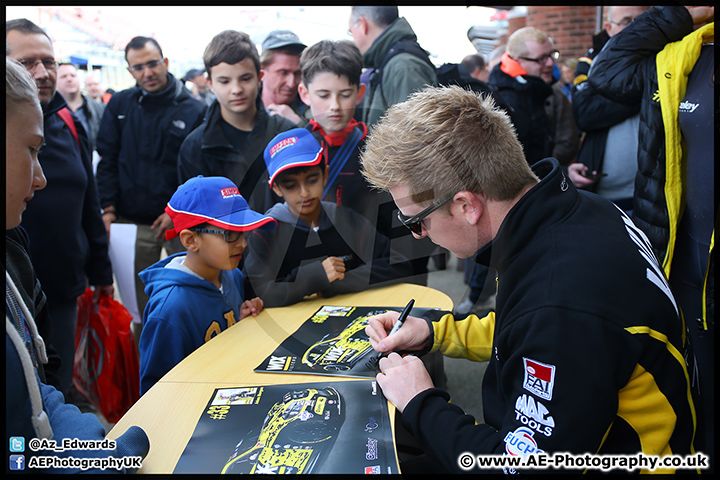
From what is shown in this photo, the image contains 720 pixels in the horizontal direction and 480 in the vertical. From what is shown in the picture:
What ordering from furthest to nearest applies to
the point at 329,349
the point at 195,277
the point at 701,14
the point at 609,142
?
the point at 609,142
the point at 701,14
the point at 195,277
the point at 329,349

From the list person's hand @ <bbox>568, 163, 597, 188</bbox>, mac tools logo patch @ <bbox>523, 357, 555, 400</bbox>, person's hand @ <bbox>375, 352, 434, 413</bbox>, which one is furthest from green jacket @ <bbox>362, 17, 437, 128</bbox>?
mac tools logo patch @ <bbox>523, 357, 555, 400</bbox>

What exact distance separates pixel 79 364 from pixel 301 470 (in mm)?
1907

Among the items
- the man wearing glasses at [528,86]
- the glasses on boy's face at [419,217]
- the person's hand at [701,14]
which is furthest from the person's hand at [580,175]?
the glasses on boy's face at [419,217]

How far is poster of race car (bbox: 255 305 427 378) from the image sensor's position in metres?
1.46

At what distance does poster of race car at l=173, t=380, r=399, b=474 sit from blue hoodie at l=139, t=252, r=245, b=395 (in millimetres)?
352

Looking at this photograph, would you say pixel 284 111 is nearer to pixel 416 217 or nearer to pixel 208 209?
pixel 208 209

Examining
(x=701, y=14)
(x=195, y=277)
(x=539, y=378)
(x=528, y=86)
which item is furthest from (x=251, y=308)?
(x=528, y=86)

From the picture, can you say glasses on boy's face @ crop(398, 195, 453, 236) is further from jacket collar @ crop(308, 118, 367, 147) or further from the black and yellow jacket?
jacket collar @ crop(308, 118, 367, 147)

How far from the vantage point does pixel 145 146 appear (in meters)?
3.03

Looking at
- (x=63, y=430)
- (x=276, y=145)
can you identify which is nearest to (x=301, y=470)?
(x=63, y=430)

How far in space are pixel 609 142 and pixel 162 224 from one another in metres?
2.60

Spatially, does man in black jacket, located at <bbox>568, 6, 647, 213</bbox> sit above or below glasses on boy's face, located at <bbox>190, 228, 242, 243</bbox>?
above

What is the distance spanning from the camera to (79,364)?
2.46 meters

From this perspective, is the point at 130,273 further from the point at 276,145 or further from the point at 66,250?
the point at 276,145
